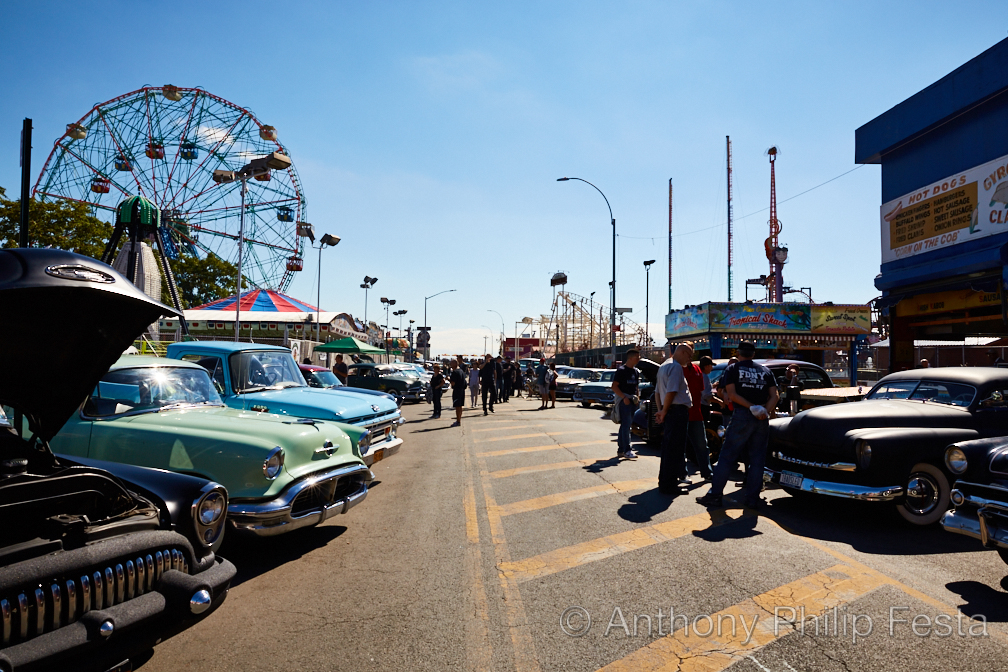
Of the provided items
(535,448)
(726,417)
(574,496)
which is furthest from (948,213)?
(574,496)

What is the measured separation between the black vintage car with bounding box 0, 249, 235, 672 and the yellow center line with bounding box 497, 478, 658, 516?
3.68 meters

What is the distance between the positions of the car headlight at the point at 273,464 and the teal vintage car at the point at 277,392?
237cm

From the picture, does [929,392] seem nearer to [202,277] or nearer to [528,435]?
[528,435]

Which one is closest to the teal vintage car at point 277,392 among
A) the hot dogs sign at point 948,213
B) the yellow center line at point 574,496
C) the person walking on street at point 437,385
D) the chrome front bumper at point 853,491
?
the yellow center line at point 574,496

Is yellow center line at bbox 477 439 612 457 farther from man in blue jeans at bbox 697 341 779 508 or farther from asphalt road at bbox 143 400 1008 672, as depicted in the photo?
man in blue jeans at bbox 697 341 779 508

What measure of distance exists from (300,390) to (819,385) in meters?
9.20

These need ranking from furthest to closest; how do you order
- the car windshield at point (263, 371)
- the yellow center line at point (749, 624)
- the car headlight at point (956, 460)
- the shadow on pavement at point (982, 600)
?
the car windshield at point (263, 371) → the car headlight at point (956, 460) → the shadow on pavement at point (982, 600) → the yellow center line at point (749, 624)

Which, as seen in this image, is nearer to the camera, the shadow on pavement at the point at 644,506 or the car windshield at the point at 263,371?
the shadow on pavement at the point at 644,506

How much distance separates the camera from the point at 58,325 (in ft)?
10.6

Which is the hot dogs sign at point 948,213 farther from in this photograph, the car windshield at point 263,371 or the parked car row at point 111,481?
the parked car row at point 111,481

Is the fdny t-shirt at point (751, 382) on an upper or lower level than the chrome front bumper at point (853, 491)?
upper

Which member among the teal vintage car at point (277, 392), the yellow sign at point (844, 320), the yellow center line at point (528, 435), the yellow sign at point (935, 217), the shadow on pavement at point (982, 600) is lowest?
the yellow center line at point (528, 435)

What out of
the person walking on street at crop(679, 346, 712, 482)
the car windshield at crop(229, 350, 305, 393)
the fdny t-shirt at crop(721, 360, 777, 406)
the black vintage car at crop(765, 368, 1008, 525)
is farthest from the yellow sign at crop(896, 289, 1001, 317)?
the car windshield at crop(229, 350, 305, 393)

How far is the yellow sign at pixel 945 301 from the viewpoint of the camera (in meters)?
15.0
